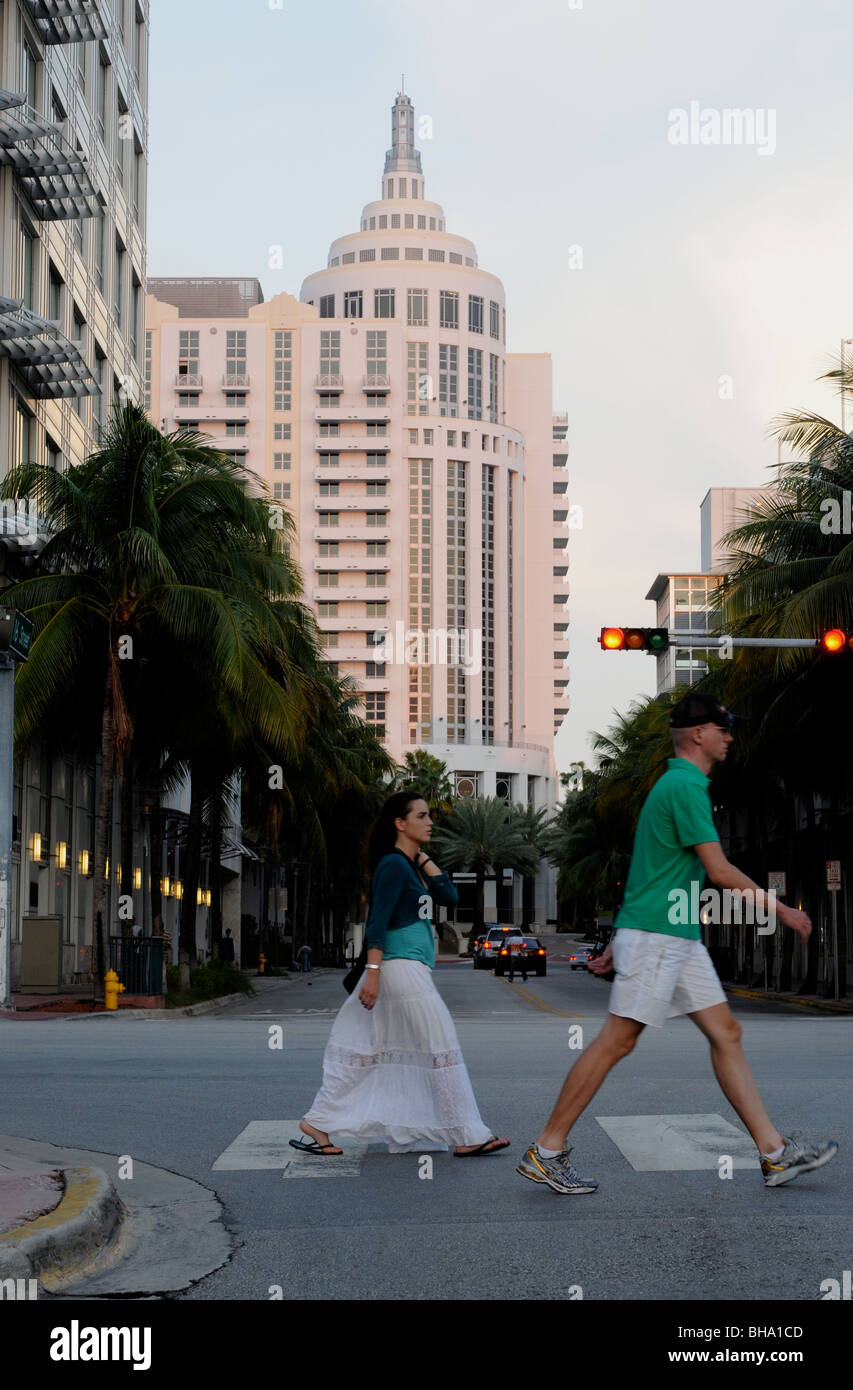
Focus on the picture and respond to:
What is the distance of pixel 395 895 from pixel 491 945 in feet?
207

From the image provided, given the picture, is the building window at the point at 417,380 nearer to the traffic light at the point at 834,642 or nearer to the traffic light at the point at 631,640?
the traffic light at the point at 631,640

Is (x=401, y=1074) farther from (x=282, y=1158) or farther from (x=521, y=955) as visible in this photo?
(x=521, y=955)

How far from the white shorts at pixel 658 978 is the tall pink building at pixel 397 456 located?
130 metres

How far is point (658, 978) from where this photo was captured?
7.51 m

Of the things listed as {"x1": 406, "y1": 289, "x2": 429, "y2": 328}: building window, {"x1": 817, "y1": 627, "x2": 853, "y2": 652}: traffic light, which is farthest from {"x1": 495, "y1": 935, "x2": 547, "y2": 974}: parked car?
{"x1": 406, "y1": 289, "x2": 429, "y2": 328}: building window

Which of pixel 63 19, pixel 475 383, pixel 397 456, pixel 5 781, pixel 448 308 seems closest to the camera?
pixel 5 781

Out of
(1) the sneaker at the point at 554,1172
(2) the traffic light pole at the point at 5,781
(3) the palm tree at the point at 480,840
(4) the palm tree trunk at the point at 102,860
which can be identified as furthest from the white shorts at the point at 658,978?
(3) the palm tree at the point at 480,840

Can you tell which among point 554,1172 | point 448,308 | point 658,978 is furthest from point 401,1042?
point 448,308

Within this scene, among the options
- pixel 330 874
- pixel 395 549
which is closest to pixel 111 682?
pixel 330 874

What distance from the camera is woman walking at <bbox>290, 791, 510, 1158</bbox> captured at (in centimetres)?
916

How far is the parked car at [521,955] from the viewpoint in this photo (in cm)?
6100

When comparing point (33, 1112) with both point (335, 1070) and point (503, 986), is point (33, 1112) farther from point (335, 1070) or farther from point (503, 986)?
point (503, 986)
